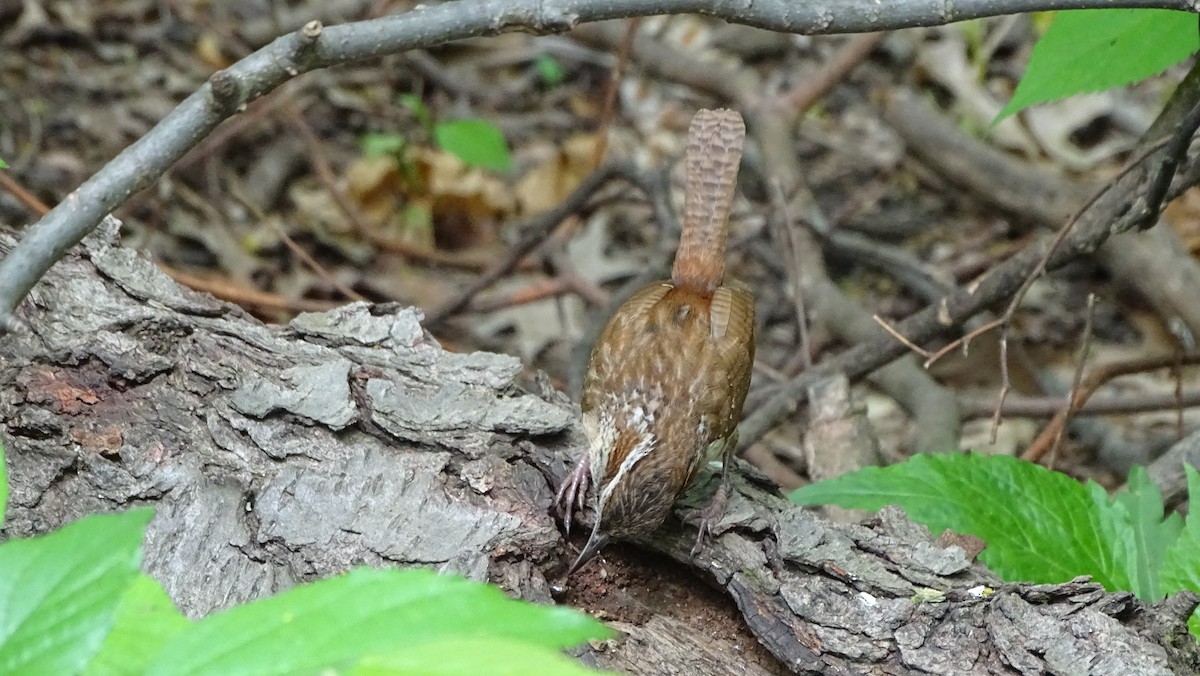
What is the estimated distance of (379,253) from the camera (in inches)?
232

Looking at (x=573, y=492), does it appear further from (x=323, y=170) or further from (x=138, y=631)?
(x=323, y=170)

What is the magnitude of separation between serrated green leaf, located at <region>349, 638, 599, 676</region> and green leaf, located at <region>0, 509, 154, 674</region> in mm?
349

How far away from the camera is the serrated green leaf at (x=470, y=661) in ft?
3.02

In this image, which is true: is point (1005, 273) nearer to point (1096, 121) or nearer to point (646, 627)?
point (646, 627)

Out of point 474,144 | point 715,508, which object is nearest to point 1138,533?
point 715,508

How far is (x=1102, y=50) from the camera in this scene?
2.88m

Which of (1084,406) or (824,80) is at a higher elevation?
(824,80)

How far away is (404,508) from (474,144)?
147 inches

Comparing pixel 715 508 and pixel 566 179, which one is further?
pixel 566 179

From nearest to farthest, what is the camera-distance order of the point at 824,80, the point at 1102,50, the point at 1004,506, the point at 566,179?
the point at 1004,506, the point at 1102,50, the point at 824,80, the point at 566,179

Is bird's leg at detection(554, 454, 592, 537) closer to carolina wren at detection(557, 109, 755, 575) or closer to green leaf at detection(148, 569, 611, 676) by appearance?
carolina wren at detection(557, 109, 755, 575)

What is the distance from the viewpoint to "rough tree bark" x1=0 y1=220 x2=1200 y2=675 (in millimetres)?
1938

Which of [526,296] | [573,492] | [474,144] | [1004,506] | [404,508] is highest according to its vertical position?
[474,144]

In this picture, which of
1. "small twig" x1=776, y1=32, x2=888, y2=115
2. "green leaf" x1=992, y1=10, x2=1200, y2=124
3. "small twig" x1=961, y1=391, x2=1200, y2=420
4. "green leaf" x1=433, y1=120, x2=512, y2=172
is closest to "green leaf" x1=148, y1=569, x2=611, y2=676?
"green leaf" x1=992, y1=10, x2=1200, y2=124
